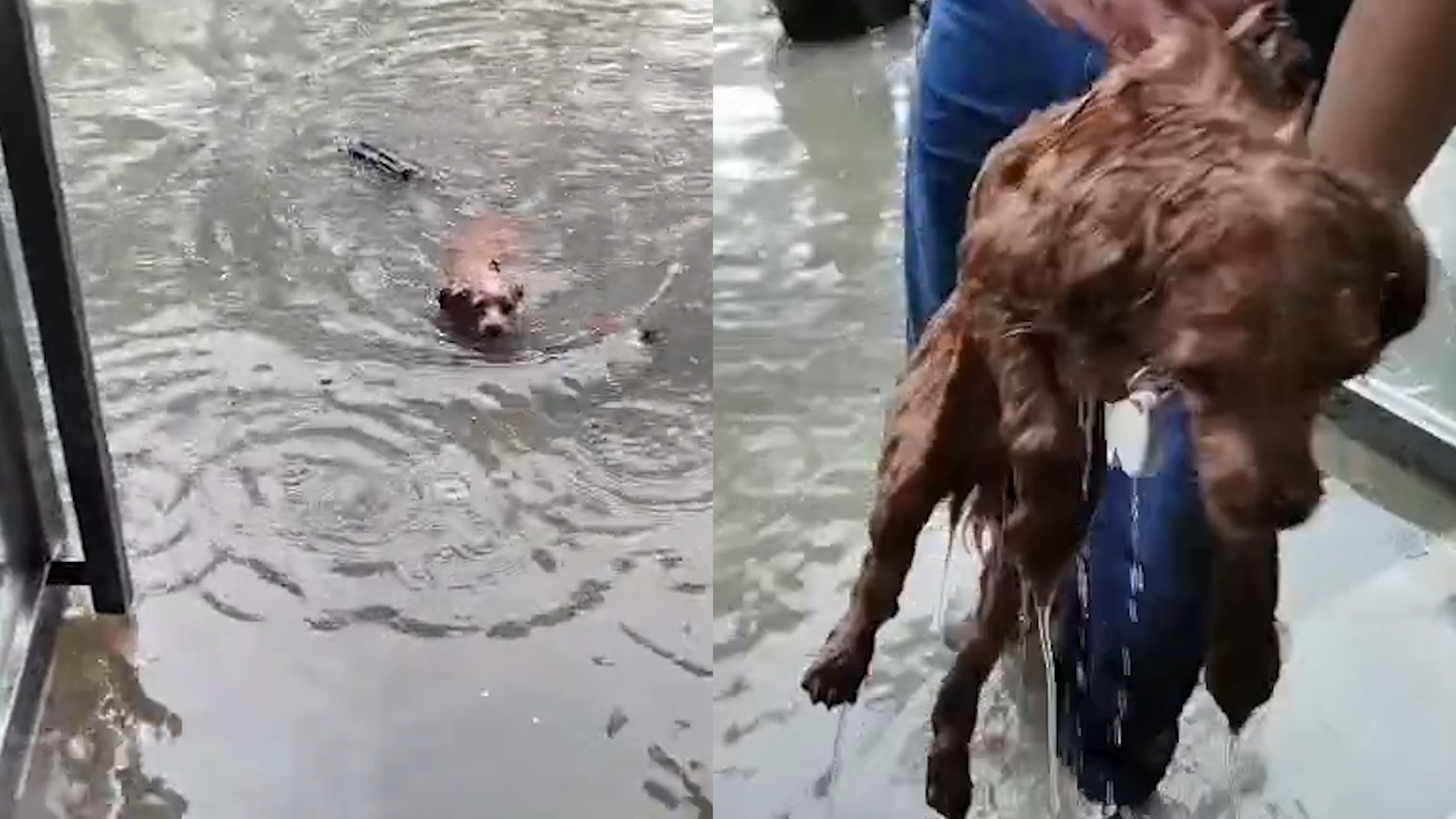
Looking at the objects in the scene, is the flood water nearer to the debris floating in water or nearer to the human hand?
the debris floating in water

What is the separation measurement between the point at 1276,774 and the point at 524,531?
0.62m

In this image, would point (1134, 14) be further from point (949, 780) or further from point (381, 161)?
point (381, 161)

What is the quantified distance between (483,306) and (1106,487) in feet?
3.01

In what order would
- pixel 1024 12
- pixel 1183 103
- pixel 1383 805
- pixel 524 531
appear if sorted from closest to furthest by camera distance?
pixel 1183 103 → pixel 1024 12 → pixel 1383 805 → pixel 524 531

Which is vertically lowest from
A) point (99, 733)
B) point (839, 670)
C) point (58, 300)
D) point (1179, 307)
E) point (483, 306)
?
point (99, 733)

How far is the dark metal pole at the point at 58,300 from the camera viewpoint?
3.98 ft

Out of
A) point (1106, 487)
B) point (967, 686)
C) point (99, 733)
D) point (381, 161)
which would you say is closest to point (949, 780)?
point (967, 686)

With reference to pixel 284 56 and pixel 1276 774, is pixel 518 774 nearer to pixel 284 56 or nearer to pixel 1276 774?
pixel 1276 774

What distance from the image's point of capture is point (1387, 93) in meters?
0.71

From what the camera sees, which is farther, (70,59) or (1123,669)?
(70,59)

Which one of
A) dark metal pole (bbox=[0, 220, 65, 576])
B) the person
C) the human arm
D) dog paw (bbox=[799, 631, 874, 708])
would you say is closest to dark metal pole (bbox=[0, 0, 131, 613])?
dark metal pole (bbox=[0, 220, 65, 576])

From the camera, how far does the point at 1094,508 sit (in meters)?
0.71

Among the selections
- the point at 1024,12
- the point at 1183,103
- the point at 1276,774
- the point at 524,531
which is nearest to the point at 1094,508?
the point at 1183,103

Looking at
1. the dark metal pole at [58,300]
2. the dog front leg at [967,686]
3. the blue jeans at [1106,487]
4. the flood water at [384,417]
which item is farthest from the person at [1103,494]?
the dark metal pole at [58,300]
